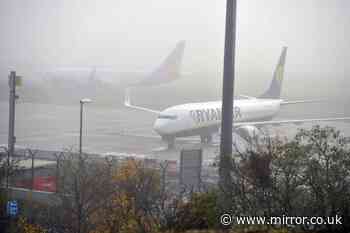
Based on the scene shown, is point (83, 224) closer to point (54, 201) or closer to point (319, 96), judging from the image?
point (54, 201)

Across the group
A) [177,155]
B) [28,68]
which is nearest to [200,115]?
[177,155]

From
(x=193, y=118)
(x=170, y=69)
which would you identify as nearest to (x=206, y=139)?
(x=193, y=118)

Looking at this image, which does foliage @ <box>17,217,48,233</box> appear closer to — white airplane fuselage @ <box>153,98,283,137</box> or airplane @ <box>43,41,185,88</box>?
white airplane fuselage @ <box>153,98,283,137</box>

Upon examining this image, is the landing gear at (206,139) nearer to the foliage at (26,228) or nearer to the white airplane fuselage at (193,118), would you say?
the white airplane fuselage at (193,118)

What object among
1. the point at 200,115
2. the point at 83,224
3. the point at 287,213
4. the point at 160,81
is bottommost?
the point at 83,224

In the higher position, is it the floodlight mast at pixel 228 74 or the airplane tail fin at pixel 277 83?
the airplane tail fin at pixel 277 83

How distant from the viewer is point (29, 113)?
53.2 meters

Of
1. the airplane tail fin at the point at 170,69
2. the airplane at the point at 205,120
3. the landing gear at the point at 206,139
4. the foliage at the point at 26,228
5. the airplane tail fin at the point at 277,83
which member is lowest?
the foliage at the point at 26,228

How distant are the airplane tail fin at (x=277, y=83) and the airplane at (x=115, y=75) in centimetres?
1426

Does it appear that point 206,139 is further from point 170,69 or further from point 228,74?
point 170,69

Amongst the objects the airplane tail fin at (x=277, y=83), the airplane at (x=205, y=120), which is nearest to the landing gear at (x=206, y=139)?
the airplane at (x=205, y=120)

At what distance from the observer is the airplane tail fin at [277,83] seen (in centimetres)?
4431

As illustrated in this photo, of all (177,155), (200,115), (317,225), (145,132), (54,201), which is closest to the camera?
(317,225)

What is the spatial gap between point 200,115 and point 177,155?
3.33 meters
